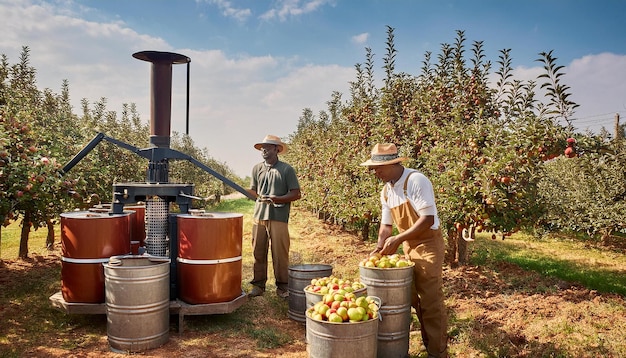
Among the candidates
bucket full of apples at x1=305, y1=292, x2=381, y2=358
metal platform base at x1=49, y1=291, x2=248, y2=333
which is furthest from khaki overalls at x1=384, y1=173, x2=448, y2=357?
metal platform base at x1=49, y1=291, x2=248, y2=333

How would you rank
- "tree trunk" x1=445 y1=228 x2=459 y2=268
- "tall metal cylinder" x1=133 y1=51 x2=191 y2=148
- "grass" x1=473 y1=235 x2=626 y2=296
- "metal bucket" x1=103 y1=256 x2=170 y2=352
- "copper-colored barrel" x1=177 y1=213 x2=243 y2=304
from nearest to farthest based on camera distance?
"metal bucket" x1=103 y1=256 x2=170 y2=352
"copper-colored barrel" x1=177 y1=213 x2=243 y2=304
"tall metal cylinder" x1=133 y1=51 x2=191 y2=148
"grass" x1=473 y1=235 x2=626 y2=296
"tree trunk" x1=445 y1=228 x2=459 y2=268

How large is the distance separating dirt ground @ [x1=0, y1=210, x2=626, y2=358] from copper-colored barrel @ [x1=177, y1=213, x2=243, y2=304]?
49cm

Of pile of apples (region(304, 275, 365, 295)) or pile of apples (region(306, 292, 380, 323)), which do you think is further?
pile of apples (region(304, 275, 365, 295))

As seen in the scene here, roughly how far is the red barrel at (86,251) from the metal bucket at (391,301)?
3.00 metres

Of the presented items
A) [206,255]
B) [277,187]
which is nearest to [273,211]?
[277,187]

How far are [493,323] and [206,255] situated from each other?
3617 millimetres

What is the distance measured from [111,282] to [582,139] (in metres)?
5.97

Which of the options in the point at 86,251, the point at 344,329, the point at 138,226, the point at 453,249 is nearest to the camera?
the point at 344,329

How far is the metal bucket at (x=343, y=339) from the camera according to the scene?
378 centimetres

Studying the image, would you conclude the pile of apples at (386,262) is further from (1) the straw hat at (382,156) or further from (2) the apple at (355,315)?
(1) the straw hat at (382,156)

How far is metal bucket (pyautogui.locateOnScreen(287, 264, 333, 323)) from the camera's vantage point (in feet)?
19.2

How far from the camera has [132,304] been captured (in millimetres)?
4789

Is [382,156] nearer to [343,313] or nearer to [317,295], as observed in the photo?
[317,295]

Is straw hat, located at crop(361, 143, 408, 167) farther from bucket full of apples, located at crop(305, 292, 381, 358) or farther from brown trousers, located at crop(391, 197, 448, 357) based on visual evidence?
bucket full of apples, located at crop(305, 292, 381, 358)
